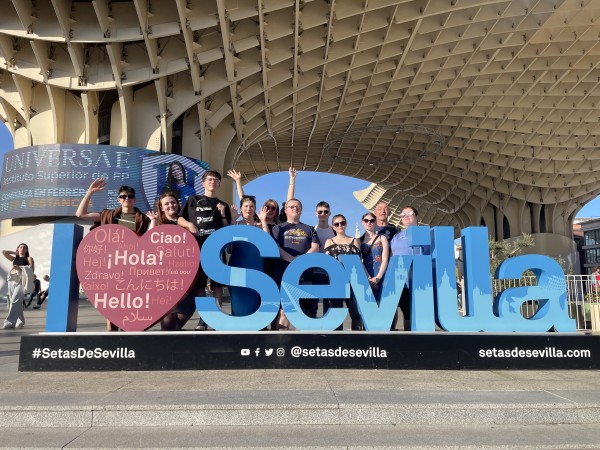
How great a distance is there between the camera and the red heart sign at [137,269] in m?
6.01

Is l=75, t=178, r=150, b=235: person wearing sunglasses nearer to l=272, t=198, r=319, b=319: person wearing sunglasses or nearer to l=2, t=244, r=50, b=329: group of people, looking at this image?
l=272, t=198, r=319, b=319: person wearing sunglasses

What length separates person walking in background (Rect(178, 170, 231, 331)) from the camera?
6469 mm

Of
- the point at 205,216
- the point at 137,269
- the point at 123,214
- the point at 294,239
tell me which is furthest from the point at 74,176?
the point at 294,239

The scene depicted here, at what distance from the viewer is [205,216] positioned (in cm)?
662

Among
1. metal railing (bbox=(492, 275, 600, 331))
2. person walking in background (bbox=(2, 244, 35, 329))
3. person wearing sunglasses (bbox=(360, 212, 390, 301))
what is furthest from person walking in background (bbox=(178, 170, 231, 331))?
metal railing (bbox=(492, 275, 600, 331))

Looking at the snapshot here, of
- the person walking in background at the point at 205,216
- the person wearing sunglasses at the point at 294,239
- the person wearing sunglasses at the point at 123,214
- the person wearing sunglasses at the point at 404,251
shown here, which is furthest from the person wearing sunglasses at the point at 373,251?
the person wearing sunglasses at the point at 123,214

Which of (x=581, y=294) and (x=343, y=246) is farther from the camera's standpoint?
(x=581, y=294)

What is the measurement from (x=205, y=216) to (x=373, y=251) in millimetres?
2476

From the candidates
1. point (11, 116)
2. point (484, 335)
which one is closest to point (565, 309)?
point (484, 335)

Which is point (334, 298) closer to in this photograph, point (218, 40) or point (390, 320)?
point (390, 320)

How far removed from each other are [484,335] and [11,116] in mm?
29057

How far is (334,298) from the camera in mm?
6180

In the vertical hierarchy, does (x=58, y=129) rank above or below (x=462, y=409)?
above

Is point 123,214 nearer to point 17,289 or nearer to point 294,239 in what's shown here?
point 294,239
